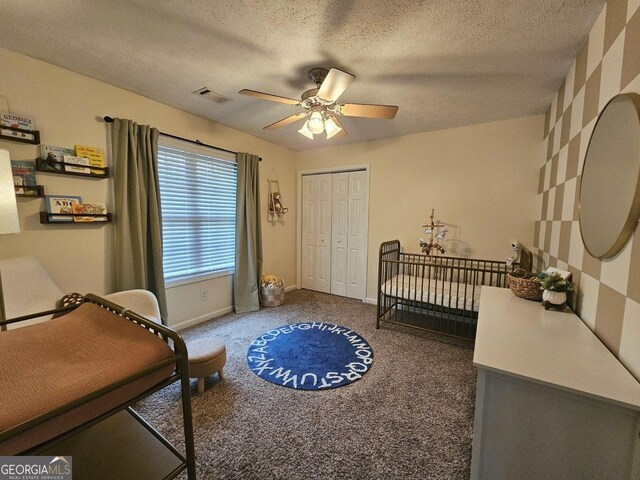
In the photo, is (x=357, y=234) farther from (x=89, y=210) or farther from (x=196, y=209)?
(x=89, y=210)

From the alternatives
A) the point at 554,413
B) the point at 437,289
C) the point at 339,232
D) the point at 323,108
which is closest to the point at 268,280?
the point at 339,232

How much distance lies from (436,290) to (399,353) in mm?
798

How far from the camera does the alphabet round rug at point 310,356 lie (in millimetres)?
2002

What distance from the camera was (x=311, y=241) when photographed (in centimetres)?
437

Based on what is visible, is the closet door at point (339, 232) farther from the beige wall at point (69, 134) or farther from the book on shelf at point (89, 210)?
the book on shelf at point (89, 210)

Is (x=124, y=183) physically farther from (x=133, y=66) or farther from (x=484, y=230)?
(x=484, y=230)

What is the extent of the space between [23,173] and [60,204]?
0.90 ft

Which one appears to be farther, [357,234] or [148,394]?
[357,234]

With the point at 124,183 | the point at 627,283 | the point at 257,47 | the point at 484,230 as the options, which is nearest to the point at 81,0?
the point at 257,47

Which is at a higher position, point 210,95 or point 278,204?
point 210,95

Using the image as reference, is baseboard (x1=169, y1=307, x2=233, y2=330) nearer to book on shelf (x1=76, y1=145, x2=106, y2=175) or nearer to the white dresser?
book on shelf (x1=76, y1=145, x2=106, y2=175)

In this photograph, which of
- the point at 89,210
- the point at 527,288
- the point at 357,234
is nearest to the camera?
the point at 527,288

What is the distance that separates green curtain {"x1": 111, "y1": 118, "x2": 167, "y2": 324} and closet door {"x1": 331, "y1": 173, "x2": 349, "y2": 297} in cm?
243

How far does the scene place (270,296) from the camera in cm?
356
